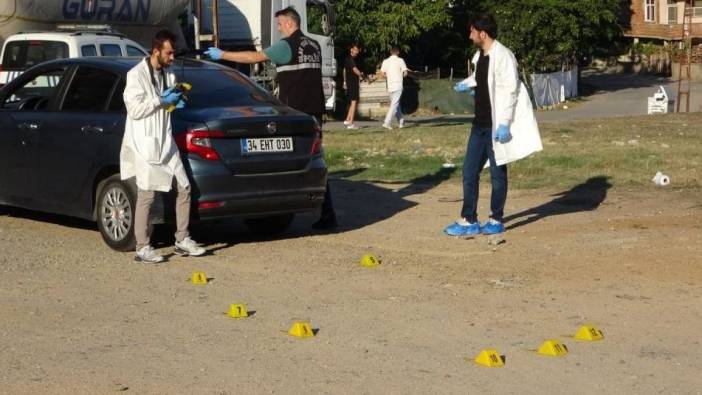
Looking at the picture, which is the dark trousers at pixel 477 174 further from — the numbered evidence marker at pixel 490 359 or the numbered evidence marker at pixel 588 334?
the numbered evidence marker at pixel 490 359

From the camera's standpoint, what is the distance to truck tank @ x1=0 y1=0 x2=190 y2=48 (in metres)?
21.9

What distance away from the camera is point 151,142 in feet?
32.0

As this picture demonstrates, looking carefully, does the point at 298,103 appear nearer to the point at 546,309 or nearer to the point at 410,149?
the point at 546,309

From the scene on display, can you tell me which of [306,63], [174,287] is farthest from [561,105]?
[174,287]

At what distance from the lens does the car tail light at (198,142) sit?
1011 centimetres

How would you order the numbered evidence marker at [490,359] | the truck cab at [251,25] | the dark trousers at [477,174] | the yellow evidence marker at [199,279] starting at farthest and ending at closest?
the truck cab at [251,25] < the dark trousers at [477,174] < the yellow evidence marker at [199,279] < the numbered evidence marker at [490,359]

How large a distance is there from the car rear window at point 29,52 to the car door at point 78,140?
1026 centimetres

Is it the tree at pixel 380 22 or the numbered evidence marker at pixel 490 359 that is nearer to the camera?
the numbered evidence marker at pixel 490 359

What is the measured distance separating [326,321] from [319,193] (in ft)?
10.4

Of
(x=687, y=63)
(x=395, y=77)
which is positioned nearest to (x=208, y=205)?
(x=395, y=77)

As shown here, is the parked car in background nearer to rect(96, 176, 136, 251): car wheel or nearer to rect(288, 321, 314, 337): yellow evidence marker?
rect(96, 176, 136, 251): car wheel

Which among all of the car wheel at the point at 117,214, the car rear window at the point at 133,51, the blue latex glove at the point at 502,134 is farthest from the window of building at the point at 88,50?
the blue latex glove at the point at 502,134

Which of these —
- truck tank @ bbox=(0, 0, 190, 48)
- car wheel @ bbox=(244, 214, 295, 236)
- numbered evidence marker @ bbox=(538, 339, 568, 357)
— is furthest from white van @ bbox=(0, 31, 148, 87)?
numbered evidence marker @ bbox=(538, 339, 568, 357)

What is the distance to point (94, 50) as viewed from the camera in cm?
2120
